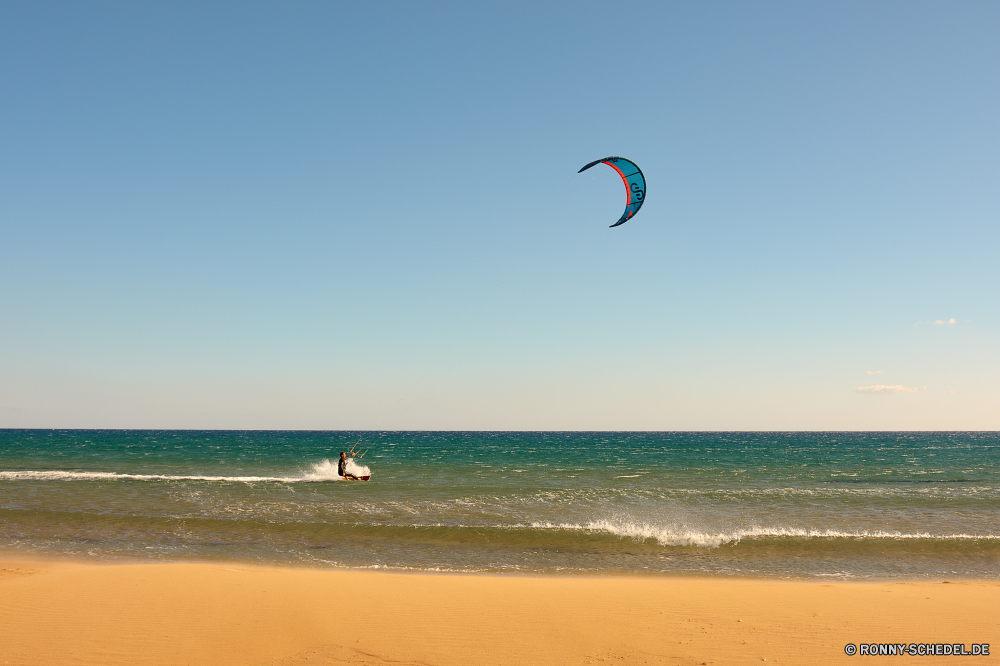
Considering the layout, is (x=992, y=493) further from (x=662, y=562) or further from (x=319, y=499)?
(x=319, y=499)

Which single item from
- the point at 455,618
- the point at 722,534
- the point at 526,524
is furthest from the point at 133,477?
the point at 722,534

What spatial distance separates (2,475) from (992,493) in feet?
148

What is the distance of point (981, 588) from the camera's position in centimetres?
947

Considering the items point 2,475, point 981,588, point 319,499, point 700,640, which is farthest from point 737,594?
point 2,475

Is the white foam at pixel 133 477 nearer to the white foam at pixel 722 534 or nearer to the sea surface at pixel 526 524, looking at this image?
the sea surface at pixel 526 524

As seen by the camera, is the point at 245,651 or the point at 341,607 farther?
the point at 341,607

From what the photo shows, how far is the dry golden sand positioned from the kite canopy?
936cm

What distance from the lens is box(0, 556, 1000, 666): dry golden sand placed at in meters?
6.55

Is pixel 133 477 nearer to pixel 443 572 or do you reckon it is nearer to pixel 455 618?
pixel 443 572

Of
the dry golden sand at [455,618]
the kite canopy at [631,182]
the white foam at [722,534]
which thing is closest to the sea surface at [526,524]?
the white foam at [722,534]

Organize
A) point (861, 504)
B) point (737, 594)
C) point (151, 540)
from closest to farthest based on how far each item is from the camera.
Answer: point (737, 594) → point (151, 540) → point (861, 504)

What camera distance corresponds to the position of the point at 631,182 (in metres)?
15.0

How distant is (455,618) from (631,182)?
11.8 metres

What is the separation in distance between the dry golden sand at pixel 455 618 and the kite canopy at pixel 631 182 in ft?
30.7
